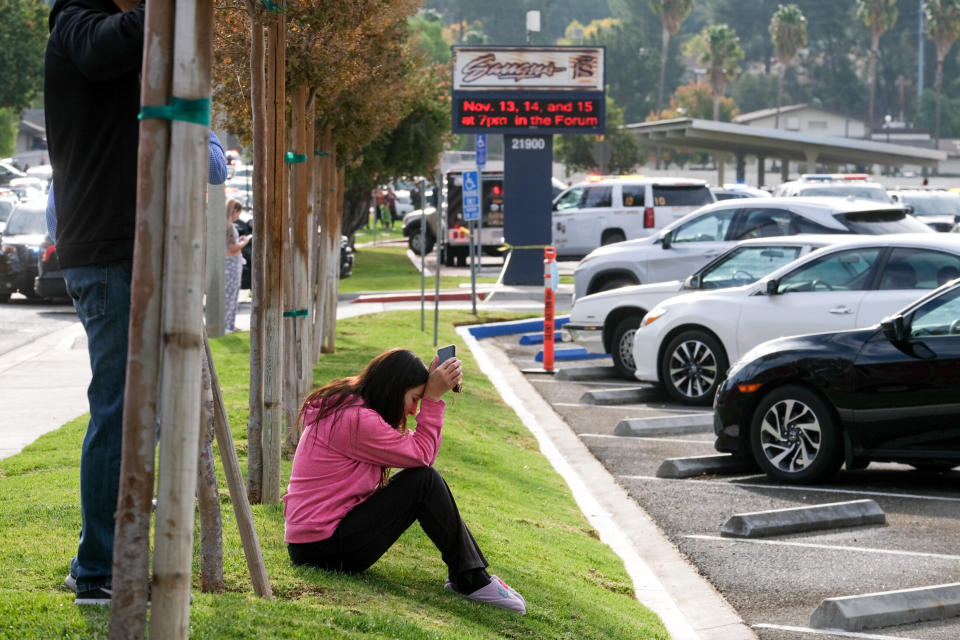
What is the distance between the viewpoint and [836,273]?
12.2 meters

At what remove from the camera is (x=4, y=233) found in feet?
79.1

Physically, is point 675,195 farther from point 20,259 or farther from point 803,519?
point 803,519

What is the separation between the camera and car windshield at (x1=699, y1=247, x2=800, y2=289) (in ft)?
46.1

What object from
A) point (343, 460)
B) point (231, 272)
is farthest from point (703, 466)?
point (231, 272)

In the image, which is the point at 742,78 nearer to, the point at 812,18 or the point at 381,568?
the point at 812,18

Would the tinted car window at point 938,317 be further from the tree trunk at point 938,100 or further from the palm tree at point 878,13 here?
the tree trunk at point 938,100

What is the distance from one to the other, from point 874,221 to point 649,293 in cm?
320

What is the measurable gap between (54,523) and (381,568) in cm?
155

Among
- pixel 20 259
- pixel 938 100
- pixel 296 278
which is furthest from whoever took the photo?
pixel 938 100

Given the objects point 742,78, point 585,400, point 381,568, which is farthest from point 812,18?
point 381,568

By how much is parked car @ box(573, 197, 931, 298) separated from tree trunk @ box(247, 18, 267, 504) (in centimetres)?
1074

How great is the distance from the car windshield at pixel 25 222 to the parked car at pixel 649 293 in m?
12.0

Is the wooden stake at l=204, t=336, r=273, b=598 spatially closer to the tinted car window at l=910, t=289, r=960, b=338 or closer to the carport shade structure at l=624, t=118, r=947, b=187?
the tinted car window at l=910, t=289, r=960, b=338

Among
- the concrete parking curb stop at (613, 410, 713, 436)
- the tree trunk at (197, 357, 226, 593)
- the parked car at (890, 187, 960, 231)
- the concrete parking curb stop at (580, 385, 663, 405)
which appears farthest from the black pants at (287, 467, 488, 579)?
the parked car at (890, 187, 960, 231)
